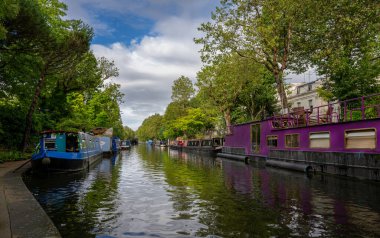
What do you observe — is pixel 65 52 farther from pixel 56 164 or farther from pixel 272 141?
pixel 272 141

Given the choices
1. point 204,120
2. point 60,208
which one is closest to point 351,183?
point 60,208

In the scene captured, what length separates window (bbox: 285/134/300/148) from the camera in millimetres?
26059

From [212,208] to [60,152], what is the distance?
14834mm

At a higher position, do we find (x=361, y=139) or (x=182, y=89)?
(x=182, y=89)

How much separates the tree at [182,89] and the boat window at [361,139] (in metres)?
66.4

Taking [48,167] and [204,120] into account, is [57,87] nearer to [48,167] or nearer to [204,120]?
[48,167]

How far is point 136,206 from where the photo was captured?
11.9 m

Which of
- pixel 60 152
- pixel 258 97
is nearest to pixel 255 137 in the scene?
pixel 258 97

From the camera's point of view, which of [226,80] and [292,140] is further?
[226,80]

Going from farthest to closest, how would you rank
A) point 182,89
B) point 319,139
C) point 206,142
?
point 182,89 → point 206,142 → point 319,139

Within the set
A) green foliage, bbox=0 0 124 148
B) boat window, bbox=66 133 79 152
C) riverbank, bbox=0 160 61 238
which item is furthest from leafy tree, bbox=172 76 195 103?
riverbank, bbox=0 160 61 238

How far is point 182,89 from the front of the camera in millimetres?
86000

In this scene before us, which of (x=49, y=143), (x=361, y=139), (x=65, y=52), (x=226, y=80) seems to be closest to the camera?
(x=361, y=139)

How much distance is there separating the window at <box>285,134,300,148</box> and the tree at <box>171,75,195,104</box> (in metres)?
59.2
